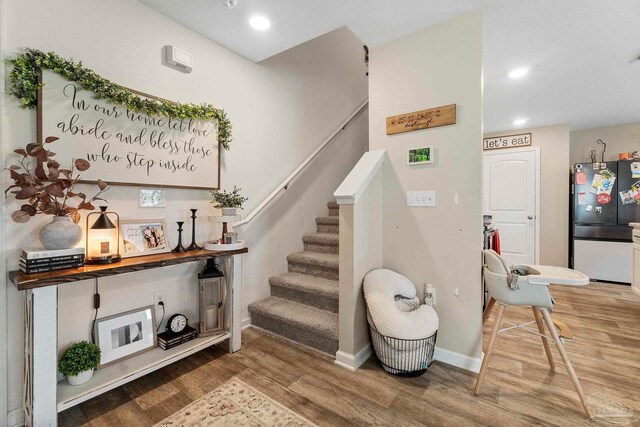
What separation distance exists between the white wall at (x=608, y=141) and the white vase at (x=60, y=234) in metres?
6.81

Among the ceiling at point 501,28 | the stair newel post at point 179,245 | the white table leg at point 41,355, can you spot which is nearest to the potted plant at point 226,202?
the stair newel post at point 179,245

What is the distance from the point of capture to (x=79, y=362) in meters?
1.55

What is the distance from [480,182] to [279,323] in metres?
1.93

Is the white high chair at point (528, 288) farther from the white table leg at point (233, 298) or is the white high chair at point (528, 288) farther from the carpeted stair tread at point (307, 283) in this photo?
the white table leg at point (233, 298)

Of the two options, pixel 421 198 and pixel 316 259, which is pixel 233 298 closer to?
pixel 316 259

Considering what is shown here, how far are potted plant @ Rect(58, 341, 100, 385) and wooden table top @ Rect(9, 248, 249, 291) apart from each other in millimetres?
485

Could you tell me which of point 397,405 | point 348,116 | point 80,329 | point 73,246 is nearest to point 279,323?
point 397,405

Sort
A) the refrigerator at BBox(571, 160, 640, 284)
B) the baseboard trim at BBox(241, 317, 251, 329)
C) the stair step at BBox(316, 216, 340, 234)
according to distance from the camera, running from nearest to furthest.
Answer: the baseboard trim at BBox(241, 317, 251, 329) < the stair step at BBox(316, 216, 340, 234) < the refrigerator at BBox(571, 160, 640, 284)

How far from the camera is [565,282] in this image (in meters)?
1.62

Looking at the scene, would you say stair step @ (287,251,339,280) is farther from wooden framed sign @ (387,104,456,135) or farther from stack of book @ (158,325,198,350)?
wooden framed sign @ (387,104,456,135)

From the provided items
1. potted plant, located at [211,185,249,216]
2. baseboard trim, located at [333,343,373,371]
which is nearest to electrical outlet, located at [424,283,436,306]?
baseboard trim, located at [333,343,373,371]

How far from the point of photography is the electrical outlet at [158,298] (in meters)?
2.01

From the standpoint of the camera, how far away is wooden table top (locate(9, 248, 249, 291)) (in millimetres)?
1282

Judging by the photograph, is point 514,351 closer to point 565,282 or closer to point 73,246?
point 565,282
